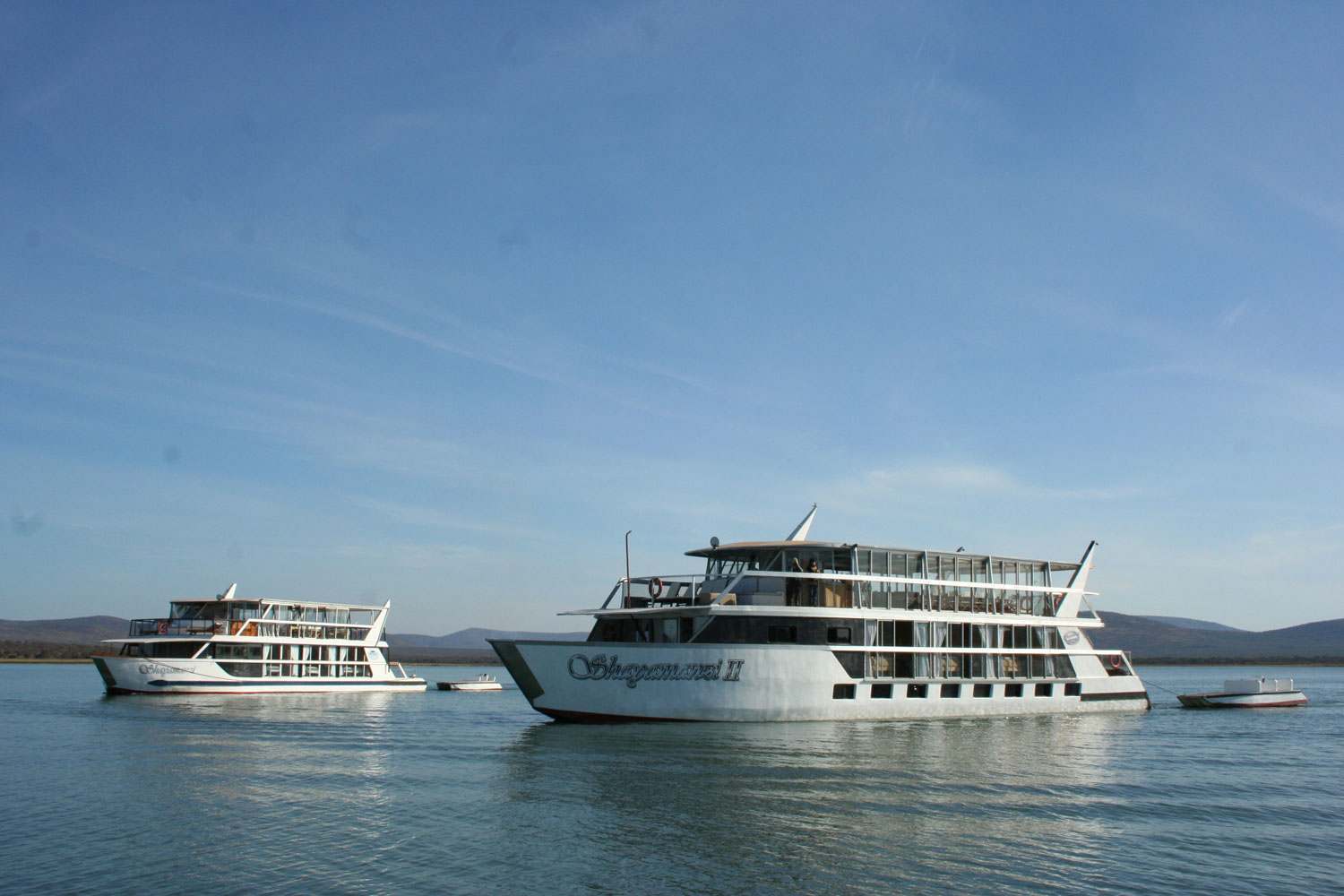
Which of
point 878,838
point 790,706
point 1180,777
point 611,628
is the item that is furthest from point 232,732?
point 1180,777

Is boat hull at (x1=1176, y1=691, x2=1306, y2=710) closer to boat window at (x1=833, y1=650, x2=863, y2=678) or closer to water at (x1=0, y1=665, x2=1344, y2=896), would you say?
water at (x1=0, y1=665, x2=1344, y2=896)

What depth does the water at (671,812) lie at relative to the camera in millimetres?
16344

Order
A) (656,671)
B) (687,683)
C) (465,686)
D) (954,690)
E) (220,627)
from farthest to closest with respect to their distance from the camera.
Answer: (465,686), (220,627), (954,690), (656,671), (687,683)

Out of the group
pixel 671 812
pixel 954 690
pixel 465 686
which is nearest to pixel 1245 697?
pixel 954 690

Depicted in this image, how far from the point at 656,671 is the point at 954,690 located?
15.4m

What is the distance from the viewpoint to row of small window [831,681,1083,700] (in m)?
39.8

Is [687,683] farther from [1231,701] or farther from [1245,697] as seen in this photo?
[1245,697]

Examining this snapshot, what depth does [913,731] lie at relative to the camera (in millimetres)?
37656

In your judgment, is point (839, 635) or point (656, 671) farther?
point (839, 635)

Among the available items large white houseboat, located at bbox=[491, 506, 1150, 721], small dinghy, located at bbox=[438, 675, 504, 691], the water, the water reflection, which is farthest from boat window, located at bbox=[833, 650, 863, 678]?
small dinghy, located at bbox=[438, 675, 504, 691]

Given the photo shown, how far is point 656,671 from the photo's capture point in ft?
120

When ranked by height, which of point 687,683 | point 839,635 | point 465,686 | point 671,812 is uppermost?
point 839,635

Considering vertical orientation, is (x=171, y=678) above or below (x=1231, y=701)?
above

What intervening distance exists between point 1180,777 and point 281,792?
25.0m
